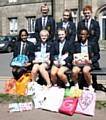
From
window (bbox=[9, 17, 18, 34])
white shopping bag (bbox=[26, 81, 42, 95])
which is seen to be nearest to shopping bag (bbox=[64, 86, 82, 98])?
white shopping bag (bbox=[26, 81, 42, 95])

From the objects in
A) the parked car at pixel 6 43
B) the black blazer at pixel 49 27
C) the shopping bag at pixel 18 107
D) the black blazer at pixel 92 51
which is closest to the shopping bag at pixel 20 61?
the black blazer at pixel 49 27

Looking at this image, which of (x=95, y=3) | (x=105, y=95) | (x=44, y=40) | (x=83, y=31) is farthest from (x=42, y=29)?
(x=95, y=3)

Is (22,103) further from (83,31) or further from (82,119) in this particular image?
(83,31)

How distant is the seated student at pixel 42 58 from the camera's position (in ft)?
33.5

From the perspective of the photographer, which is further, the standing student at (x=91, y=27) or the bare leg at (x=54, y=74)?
the standing student at (x=91, y=27)

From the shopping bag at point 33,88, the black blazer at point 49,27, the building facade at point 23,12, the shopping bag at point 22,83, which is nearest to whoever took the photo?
the shopping bag at point 33,88

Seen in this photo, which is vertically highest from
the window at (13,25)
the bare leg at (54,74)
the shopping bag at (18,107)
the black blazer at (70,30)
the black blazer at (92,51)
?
the window at (13,25)

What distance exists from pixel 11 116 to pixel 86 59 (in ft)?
7.39

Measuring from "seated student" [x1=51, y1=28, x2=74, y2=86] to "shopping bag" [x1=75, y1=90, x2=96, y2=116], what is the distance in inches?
46.9

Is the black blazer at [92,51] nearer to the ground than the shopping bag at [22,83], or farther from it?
farther from it

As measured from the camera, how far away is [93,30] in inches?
427

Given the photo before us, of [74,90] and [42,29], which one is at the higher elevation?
[42,29]

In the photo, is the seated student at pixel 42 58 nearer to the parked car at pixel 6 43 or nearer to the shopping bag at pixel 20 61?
the shopping bag at pixel 20 61

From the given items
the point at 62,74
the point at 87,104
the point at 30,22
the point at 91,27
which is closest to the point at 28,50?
the point at 62,74
